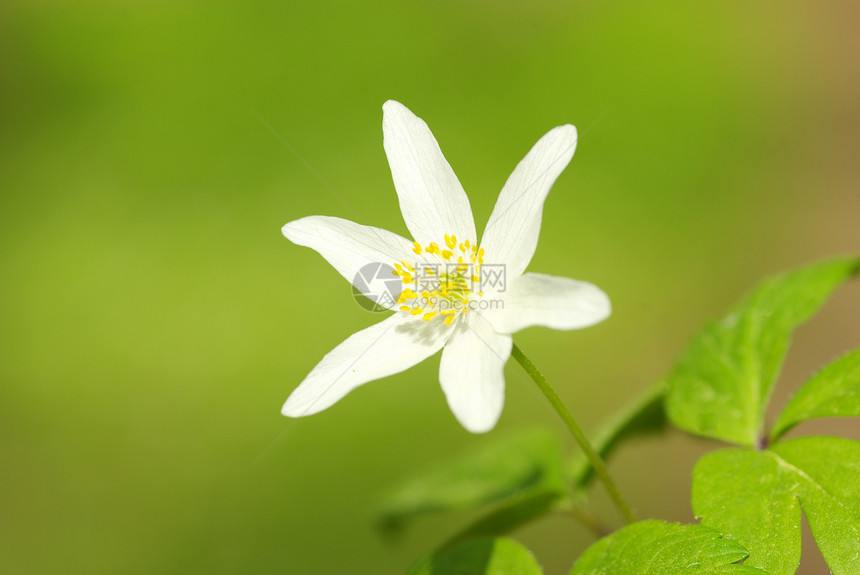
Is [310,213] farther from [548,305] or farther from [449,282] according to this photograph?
[548,305]

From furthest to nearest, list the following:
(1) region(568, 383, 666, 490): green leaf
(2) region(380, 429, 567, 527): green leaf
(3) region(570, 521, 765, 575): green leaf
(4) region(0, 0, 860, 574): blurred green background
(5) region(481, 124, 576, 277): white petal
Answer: (4) region(0, 0, 860, 574): blurred green background
(2) region(380, 429, 567, 527): green leaf
(1) region(568, 383, 666, 490): green leaf
(5) region(481, 124, 576, 277): white petal
(3) region(570, 521, 765, 575): green leaf

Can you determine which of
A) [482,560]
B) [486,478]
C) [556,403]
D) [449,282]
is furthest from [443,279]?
[486,478]

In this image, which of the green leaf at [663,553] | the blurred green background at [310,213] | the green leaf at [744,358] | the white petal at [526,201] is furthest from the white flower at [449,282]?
the blurred green background at [310,213]

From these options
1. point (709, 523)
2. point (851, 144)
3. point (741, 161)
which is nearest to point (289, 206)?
point (741, 161)

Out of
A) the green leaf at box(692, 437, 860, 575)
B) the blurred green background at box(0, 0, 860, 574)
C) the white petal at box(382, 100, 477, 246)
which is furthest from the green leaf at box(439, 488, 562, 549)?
the blurred green background at box(0, 0, 860, 574)

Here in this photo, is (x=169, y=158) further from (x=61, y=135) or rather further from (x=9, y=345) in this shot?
(x=9, y=345)

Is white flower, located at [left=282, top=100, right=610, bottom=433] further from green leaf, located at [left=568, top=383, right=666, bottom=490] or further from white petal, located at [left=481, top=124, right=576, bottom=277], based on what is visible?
green leaf, located at [left=568, top=383, right=666, bottom=490]
